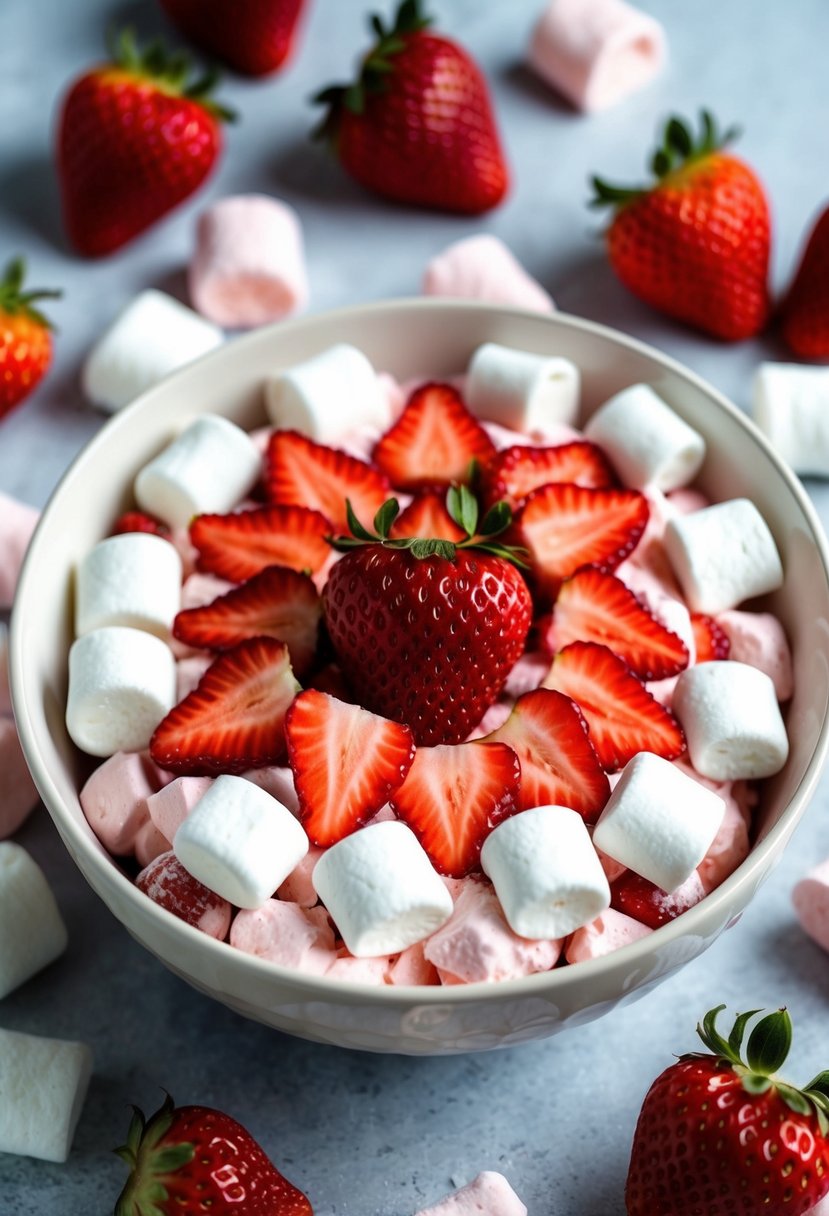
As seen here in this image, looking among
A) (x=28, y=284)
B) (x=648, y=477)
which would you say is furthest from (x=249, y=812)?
(x=28, y=284)

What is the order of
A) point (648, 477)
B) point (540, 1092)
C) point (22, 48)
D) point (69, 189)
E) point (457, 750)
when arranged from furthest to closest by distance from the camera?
1. point (22, 48)
2. point (69, 189)
3. point (648, 477)
4. point (540, 1092)
5. point (457, 750)

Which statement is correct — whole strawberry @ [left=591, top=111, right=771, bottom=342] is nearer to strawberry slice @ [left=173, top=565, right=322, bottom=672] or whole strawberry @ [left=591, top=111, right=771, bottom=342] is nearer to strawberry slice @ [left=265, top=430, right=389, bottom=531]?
strawberry slice @ [left=265, top=430, right=389, bottom=531]

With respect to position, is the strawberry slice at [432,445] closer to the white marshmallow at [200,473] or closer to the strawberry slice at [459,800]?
the white marshmallow at [200,473]

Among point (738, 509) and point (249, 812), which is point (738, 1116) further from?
point (738, 509)

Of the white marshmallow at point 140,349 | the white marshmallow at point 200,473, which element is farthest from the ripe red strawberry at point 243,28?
the white marshmallow at point 200,473

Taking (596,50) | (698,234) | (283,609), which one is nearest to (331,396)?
(283,609)
